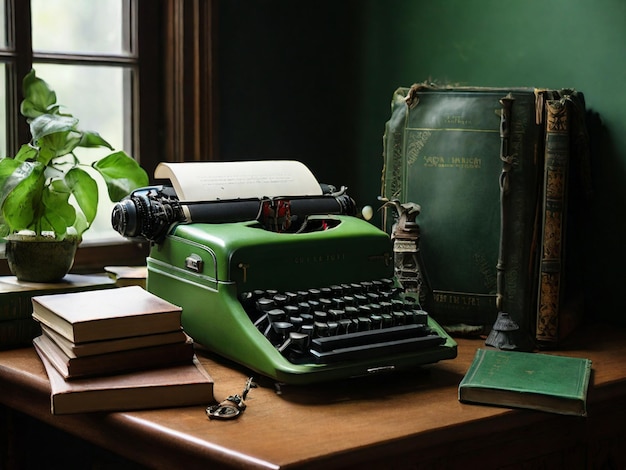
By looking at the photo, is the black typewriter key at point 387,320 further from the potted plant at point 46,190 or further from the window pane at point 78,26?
the window pane at point 78,26

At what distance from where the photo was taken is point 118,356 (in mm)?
1695

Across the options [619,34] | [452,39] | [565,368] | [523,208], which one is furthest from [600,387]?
[452,39]

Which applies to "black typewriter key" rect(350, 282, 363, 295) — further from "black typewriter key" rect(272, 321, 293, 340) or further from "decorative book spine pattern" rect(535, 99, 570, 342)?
"decorative book spine pattern" rect(535, 99, 570, 342)

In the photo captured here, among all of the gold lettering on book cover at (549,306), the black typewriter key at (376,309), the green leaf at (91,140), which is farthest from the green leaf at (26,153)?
the gold lettering on book cover at (549,306)

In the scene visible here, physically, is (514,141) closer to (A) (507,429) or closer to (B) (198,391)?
(A) (507,429)

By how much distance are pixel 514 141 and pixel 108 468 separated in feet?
4.32

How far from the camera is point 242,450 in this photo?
1.38 metres

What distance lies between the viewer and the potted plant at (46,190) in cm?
204

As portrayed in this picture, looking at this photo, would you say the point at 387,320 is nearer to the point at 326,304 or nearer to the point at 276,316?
the point at 326,304

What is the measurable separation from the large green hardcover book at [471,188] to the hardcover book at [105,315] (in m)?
0.73

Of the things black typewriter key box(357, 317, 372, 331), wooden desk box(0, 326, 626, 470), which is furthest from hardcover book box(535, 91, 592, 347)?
black typewriter key box(357, 317, 372, 331)

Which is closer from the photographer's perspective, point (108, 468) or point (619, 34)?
point (619, 34)

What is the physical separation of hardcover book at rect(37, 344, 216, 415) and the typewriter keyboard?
0.18m

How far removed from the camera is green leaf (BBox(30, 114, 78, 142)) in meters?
2.03
